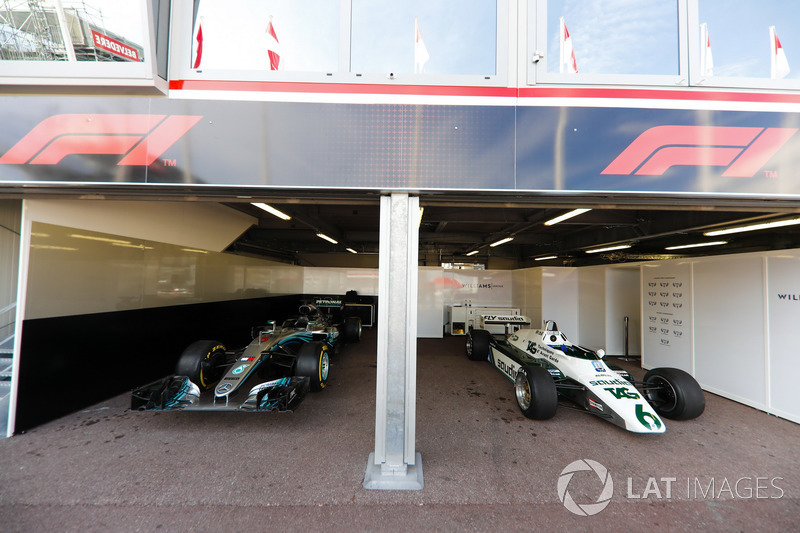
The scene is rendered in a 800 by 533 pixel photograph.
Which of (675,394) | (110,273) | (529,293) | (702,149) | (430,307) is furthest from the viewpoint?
(430,307)

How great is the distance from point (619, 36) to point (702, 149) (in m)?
1.27

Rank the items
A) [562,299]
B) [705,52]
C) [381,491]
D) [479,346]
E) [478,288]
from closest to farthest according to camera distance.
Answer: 1. [381,491]
2. [705,52]
3. [479,346]
4. [562,299]
5. [478,288]

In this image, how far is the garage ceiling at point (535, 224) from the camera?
2700 millimetres

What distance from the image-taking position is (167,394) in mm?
3264

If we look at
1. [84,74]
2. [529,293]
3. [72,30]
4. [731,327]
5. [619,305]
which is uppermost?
[72,30]

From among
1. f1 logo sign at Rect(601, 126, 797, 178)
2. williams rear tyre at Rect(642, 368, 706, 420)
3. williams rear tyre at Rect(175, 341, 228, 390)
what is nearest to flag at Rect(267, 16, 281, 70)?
f1 logo sign at Rect(601, 126, 797, 178)

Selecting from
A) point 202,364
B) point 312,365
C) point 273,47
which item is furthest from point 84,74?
point 312,365

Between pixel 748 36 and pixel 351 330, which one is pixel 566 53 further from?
pixel 351 330

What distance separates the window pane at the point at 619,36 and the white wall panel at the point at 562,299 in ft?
19.7

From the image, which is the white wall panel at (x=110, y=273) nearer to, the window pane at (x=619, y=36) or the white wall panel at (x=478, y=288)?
the window pane at (x=619, y=36)

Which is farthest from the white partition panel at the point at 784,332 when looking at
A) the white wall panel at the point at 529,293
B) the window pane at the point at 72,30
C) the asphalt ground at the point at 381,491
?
the window pane at the point at 72,30

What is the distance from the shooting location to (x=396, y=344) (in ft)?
8.63

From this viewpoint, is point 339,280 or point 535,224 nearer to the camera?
point 535,224

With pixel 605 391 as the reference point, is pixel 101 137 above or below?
above
